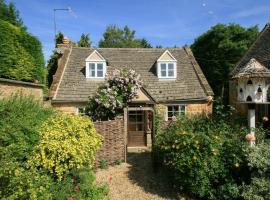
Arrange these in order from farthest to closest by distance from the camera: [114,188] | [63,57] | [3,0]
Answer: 1. [63,57]
2. [3,0]
3. [114,188]

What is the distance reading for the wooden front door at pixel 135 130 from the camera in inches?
667

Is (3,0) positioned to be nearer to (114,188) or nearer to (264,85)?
(114,188)

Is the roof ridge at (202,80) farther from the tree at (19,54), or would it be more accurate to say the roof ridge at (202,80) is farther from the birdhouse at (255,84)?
the tree at (19,54)

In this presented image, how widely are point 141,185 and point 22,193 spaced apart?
4.08 metres

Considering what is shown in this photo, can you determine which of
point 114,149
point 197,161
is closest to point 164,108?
point 114,149

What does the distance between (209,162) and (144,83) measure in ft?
36.7

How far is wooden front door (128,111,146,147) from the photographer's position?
17.0 metres

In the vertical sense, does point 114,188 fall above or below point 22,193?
below

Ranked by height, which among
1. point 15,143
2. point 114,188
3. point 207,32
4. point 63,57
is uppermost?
point 207,32

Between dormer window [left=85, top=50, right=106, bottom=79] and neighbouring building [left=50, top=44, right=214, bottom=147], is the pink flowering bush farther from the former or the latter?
dormer window [left=85, top=50, right=106, bottom=79]

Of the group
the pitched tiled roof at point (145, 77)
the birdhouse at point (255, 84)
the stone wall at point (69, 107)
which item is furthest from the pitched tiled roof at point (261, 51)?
the stone wall at point (69, 107)

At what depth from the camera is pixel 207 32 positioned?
42.6 meters

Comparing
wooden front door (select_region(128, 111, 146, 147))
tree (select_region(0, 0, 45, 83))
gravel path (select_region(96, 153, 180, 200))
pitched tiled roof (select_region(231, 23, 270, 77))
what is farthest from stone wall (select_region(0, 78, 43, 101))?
pitched tiled roof (select_region(231, 23, 270, 77))

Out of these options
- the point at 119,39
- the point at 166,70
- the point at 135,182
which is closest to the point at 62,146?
the point at 135,182
